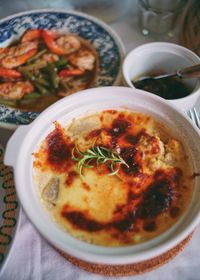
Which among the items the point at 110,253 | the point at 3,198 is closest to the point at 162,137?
the point at 110,253

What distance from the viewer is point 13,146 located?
90 cm

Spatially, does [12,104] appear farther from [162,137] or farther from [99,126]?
[162,137]

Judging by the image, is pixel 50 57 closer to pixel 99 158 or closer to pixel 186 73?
pixel 186 73

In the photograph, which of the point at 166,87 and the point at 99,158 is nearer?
the point at 99,158

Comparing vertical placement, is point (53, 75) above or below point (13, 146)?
below

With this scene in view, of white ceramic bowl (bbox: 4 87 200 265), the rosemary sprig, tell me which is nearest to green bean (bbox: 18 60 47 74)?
white ceramic bowl (bbox: 4 87 200 265)

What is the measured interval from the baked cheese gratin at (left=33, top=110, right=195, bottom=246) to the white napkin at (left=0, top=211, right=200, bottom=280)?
199mm

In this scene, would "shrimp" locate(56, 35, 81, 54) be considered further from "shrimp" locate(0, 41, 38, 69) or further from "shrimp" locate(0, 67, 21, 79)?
"shrimp" locate(0, 67, 21, 79)

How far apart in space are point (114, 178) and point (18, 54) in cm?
79

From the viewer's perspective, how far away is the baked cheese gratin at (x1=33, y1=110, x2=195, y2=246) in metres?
0.84

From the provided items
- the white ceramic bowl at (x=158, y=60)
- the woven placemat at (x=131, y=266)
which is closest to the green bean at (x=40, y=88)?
the white ceramic bowl at (x=158, y=60)

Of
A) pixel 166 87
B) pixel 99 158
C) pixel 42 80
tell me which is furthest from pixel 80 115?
pixel 42 80

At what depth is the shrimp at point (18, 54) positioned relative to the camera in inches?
57.3

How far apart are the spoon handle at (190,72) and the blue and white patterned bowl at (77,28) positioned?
236 millimetres
